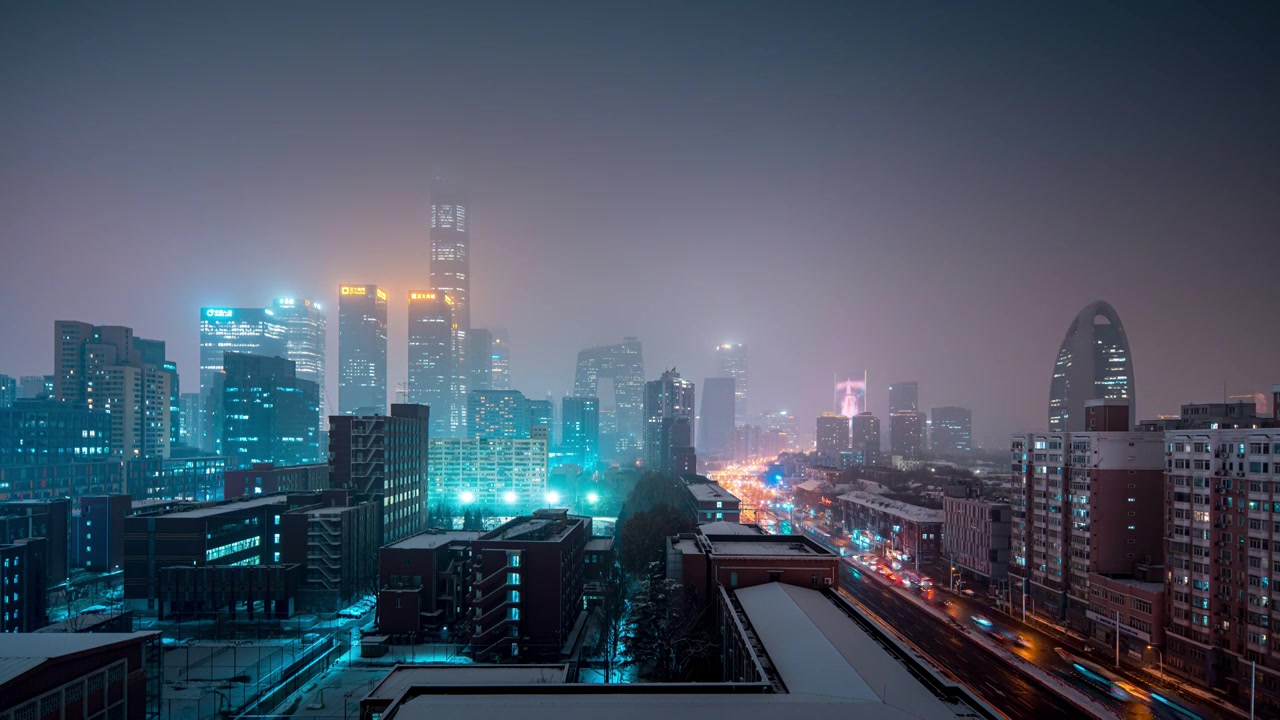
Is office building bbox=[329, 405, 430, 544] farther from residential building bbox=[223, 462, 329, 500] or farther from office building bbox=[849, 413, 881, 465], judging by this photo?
office building bbox=[849, 413, 881, 465]

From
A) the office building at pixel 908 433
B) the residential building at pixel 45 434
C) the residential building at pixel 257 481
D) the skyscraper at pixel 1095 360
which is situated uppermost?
the skyscraper at pixel 1095 360

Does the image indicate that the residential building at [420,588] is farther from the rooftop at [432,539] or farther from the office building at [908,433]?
the office building at [908,433]

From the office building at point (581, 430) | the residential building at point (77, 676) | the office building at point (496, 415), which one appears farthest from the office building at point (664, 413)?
the residential building at point (77, 676)

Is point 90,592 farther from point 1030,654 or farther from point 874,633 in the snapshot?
point 1030,654

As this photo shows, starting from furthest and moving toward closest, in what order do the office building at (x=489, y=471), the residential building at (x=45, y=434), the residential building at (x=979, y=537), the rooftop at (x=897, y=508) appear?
the office building at (x=489, y=471) → the residential building at (x=45, y=434) → the rooftop at (x=897, y=508) → the residential building at (x=979, y=537)

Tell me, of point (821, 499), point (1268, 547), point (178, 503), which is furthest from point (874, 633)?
point (821, 499)

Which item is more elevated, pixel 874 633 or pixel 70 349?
pixel 70 349
